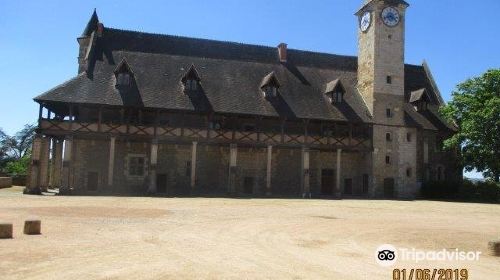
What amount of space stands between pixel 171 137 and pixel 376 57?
1638 cm

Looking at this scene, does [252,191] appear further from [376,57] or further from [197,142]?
[376,57]

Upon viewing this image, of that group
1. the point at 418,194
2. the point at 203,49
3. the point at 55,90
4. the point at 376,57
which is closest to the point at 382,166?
the point at 418,194

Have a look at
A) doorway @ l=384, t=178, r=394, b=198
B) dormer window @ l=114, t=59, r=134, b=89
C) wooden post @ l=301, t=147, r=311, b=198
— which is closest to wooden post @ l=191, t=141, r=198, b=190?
dormer window @ l=114, t=59, r=134, b=89

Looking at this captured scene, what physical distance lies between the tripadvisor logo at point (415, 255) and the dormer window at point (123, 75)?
21.8 m

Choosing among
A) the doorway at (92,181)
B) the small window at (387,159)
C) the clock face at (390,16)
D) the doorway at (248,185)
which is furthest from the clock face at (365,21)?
the doorway at (92,181)

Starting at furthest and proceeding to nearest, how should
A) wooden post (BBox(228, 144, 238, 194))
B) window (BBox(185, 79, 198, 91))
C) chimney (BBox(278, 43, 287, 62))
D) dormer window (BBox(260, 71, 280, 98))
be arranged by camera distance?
chimney (BBox(278, 43, 287, 62)) < dormer window (BBox(260, 71, 280, 98)) < window (BBox(185, 79, 198, 91)) < wooden post (BBox(228, 144, 238, 194))

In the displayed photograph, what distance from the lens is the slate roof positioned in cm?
2759

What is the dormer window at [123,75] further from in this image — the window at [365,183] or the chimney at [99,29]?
the window at [365,183]

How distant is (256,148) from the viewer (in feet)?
100

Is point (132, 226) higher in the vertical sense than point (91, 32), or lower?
lower

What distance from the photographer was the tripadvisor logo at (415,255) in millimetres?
8672

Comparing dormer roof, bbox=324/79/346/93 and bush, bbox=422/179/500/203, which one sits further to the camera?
dormer roof, bbox=324/79/346/93

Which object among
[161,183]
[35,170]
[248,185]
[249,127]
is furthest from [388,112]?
[35,170]

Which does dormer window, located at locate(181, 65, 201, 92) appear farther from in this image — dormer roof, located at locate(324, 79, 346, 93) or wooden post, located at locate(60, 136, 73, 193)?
dormer roof, located at locate(324, 79, 346, 93)
